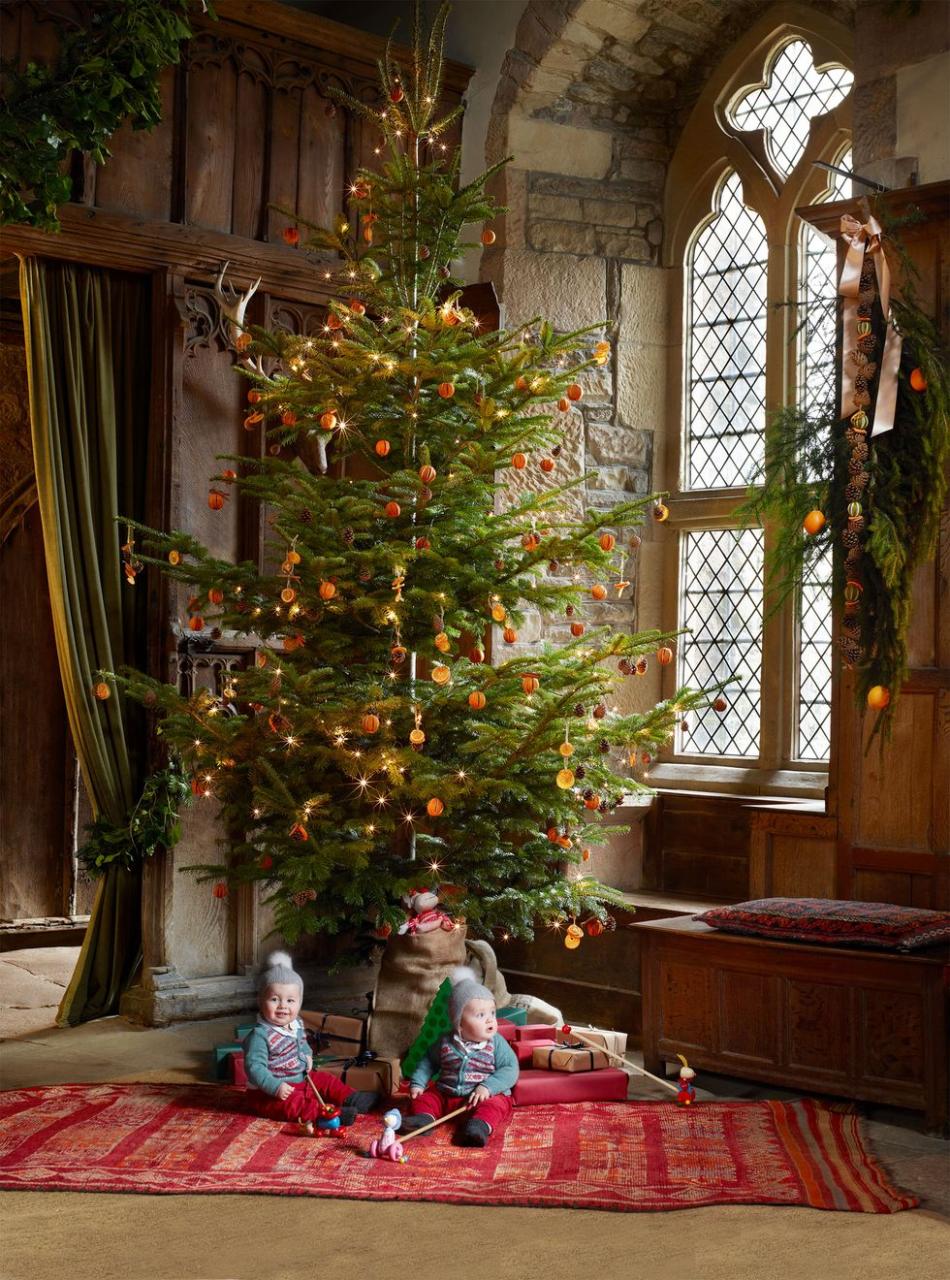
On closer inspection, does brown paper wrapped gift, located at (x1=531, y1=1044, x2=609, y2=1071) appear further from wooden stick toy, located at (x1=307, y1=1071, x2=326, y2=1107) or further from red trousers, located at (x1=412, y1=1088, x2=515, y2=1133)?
wooden stick toy, located at (x1=307, y1=1071, x2=326, y2=1107)

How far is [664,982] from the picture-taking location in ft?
18.1

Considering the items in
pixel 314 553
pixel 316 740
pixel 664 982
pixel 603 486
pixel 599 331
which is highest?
pixel 599 331

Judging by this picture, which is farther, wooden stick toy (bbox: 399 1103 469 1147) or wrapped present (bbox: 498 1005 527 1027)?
wrapped present (bbox: 498 1005 527 1027)

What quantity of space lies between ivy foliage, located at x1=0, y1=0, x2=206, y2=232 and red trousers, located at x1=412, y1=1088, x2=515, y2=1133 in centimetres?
312

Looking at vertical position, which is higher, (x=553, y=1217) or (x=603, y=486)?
(x=603, y=486)

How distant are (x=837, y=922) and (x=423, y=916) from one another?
1.36 metres

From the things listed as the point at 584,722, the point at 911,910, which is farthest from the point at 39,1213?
the point at 911,910

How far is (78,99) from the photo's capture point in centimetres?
515

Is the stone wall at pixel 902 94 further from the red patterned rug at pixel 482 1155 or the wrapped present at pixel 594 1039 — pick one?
the red patterned rug at pixel 482 1155

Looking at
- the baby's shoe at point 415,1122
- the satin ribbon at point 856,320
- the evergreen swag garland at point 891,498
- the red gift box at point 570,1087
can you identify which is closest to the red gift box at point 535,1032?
the red gift box at point 570,1087

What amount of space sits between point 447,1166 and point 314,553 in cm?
202

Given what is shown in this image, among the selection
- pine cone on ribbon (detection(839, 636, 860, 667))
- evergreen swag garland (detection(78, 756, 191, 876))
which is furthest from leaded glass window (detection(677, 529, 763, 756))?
evergreen swag garland (detection(78, 756, 191, 876))

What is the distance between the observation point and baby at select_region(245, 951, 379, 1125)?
15.7ft

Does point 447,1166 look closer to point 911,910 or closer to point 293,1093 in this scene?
point 293,1093
